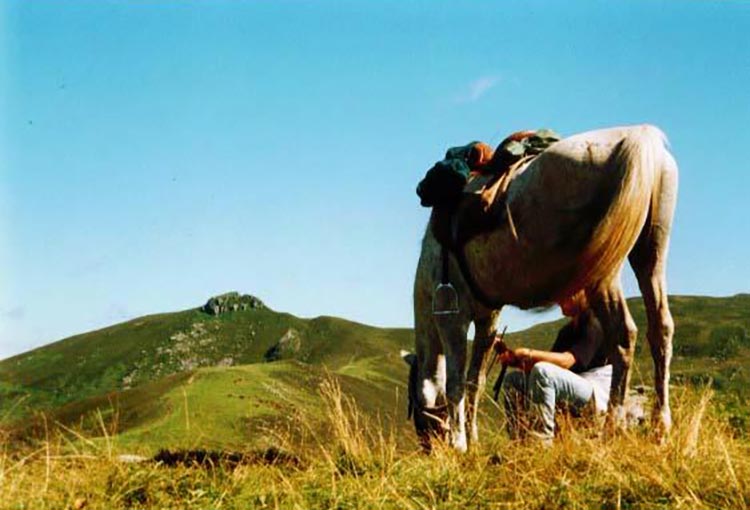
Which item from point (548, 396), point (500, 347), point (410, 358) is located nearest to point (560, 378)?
point (548, 396)

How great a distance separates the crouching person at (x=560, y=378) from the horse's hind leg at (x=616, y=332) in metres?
0.39

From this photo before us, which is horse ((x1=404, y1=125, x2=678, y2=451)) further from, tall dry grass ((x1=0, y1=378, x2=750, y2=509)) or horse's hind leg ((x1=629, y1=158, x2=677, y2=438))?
tall dry grass ((x1=0, y1=378, x2=750, y2=509))

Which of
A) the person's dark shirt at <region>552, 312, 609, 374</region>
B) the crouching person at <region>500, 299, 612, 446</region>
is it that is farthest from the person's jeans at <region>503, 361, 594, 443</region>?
the person's dark shirt at <region>552, 312, 609, 374</region>

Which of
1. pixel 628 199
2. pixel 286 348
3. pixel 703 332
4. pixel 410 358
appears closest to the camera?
pixel 628 199

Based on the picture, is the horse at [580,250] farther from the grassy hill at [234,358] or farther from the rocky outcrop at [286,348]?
the rocky outcrop at [286,348]

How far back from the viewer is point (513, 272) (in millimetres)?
6336

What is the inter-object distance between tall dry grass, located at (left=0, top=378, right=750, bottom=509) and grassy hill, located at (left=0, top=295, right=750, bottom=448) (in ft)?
72.9

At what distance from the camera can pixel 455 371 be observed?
6699 millimetres

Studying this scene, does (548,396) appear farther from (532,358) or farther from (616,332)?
(616,332)

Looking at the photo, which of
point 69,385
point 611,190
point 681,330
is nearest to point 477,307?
point 611,190

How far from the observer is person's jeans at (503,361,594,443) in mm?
6219

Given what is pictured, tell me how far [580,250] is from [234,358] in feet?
261

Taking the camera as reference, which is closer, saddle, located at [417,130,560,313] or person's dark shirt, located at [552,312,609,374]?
saddle, located at [417,130,560,313]

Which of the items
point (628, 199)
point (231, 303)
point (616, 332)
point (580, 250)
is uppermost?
point (628, 199)
